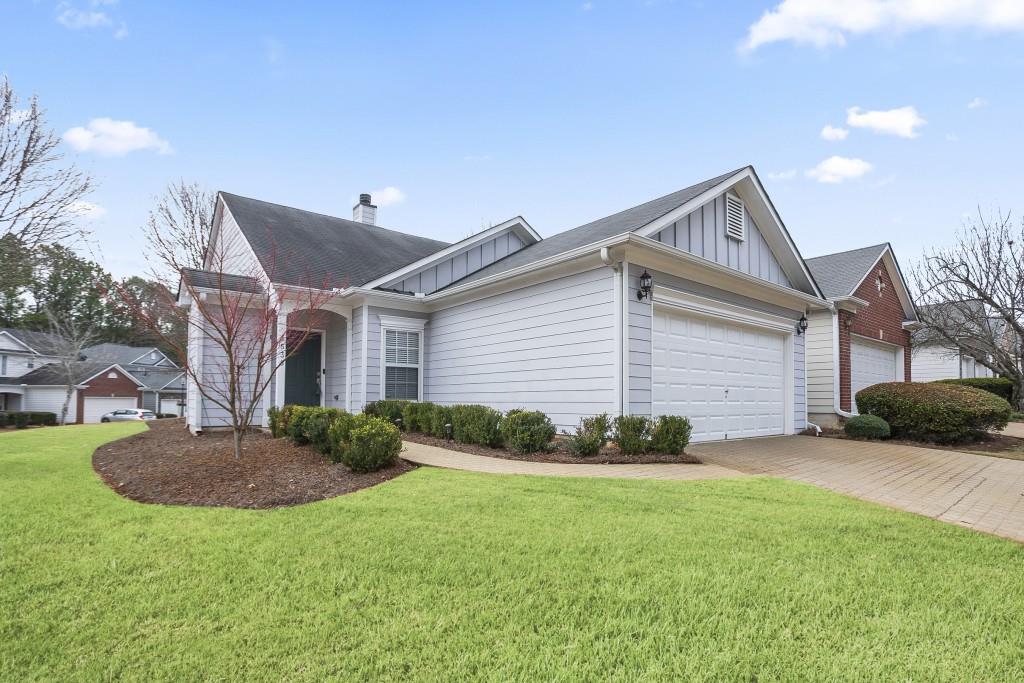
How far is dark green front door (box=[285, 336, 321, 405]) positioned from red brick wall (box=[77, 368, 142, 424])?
3131cm

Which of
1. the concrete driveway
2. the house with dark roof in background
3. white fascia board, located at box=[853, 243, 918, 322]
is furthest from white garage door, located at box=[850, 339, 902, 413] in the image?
the house with dark roof in background

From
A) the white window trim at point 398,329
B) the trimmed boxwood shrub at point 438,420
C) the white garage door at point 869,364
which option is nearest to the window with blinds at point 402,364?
the white window trim at point 398,329

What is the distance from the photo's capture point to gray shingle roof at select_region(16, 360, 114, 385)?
106 feet

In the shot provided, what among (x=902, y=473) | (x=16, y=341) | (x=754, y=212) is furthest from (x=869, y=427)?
(x=16, y=341)

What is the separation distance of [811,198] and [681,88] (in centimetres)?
570

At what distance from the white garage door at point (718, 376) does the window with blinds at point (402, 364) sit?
5.36m

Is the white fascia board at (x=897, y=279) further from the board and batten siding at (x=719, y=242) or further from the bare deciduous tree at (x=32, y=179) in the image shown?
the bare deciduous tree at (x=32, y=179)

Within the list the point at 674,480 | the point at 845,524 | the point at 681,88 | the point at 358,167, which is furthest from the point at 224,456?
the point at 358,167

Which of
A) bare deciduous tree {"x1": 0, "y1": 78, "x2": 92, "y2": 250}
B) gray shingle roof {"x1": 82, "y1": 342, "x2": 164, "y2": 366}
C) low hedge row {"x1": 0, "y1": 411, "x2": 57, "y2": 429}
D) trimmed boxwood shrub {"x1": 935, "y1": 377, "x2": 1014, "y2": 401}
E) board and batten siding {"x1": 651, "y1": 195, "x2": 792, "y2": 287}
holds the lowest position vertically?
low hedge row {"x1": 0, "y1": 411, "x2": 57, "y2": 429}

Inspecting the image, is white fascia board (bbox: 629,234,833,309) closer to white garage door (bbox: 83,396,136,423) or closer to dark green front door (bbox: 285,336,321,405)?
dark green front door (bbox: 285,336,321,405)

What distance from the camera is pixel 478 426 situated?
8.09 metres

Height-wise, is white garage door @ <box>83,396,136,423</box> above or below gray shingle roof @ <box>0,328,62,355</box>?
below

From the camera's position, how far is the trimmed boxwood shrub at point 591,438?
721 cm

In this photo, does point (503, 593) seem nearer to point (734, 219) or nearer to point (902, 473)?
point (902, 473)
